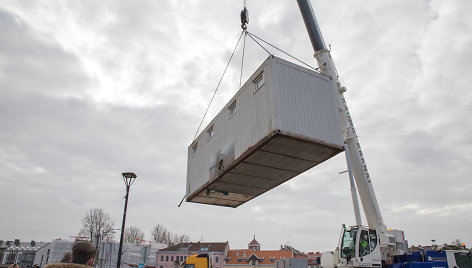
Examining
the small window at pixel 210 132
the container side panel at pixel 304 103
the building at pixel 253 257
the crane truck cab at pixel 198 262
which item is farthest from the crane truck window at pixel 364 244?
the building at pixel 253 257

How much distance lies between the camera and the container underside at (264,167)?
9.62 metres

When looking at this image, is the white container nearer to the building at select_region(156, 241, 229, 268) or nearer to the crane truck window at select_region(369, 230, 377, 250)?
the crane truck window at select_region(369, 230, 377, 250)

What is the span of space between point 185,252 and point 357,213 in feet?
188

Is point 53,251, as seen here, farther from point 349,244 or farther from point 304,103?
point 304,103

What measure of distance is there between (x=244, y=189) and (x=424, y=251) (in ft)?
22.2

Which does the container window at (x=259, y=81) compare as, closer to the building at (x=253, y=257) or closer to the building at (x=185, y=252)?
the building at (x=253, y=257)

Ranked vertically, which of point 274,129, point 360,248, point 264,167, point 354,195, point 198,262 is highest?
point 274,129

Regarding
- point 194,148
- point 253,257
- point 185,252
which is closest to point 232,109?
point 194,148

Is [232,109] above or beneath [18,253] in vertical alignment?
above

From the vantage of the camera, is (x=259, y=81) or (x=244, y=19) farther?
(x=244, y=19)

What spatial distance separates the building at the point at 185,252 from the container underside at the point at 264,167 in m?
53.0

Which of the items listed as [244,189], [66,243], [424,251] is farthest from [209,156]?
[66,243]

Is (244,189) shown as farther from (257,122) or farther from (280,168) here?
(257,122)

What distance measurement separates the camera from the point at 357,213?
39.3ft
